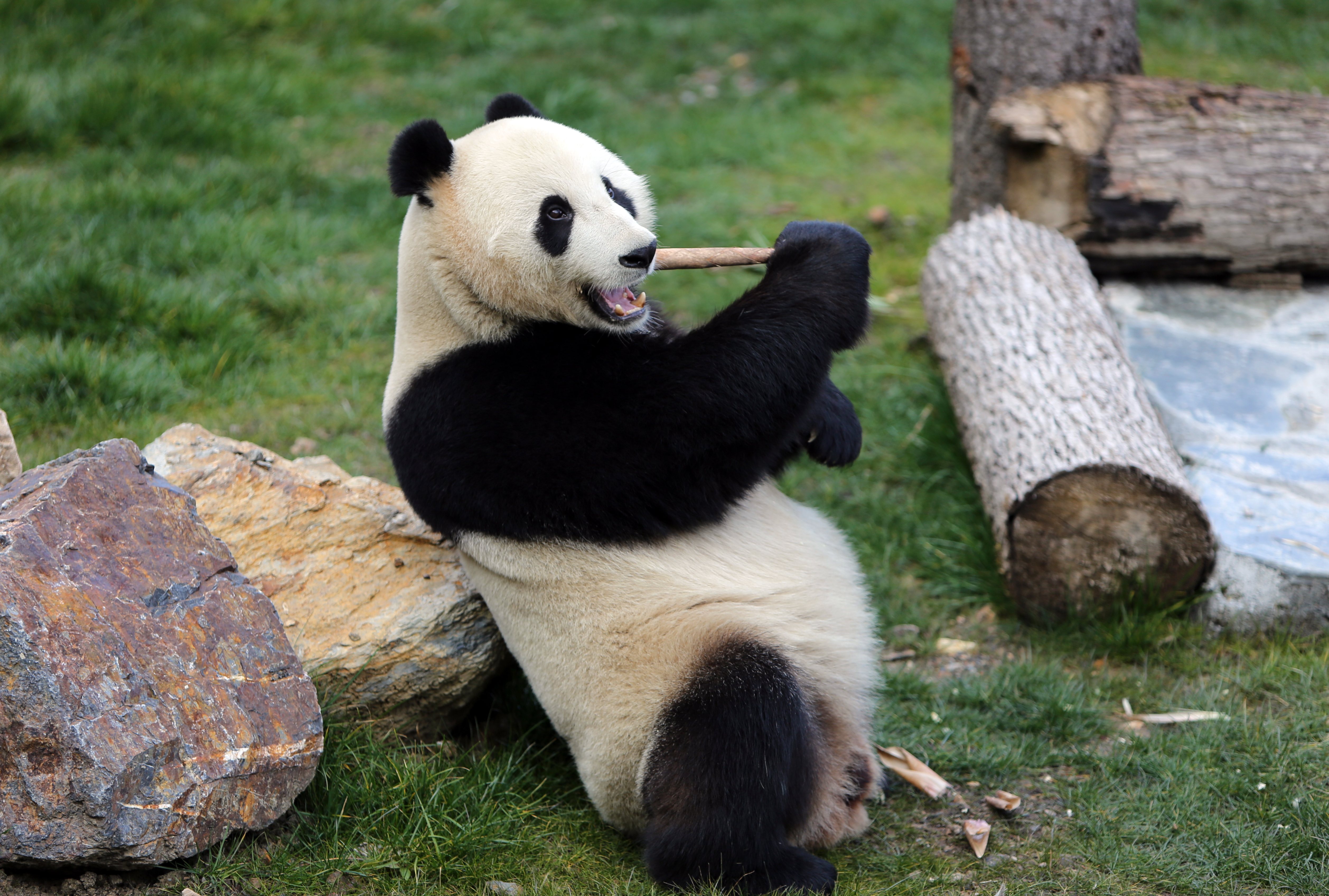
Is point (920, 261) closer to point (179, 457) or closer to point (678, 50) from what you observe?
point (678, 50)

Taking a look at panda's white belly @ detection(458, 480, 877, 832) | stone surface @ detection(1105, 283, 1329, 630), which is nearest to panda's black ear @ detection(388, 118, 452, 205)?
panda's white belly @ detection(458, 480, 877, 832)

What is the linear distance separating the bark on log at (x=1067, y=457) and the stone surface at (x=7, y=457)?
3.04 m

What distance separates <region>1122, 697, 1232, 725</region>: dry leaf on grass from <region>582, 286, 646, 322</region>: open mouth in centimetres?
207

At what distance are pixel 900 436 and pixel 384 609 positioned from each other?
261cm

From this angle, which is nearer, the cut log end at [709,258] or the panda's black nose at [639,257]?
the panda's black nose at [639,257]

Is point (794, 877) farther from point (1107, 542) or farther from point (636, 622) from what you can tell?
point (1107, 542)

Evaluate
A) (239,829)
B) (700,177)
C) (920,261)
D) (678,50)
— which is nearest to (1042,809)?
(239,829)

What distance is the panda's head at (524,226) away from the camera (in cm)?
276

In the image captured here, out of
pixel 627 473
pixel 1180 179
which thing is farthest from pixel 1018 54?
pixel 627 473

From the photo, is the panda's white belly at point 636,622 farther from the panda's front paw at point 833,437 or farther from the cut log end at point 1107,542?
the cut log end at point 1107,542

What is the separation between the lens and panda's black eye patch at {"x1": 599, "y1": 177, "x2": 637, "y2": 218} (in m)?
2.89

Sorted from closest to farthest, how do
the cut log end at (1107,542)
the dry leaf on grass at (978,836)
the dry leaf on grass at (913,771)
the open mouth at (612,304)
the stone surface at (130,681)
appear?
the stone surface at (130,681) → the open mouth at (612,304) → the dry leaf on grass at (978,836) → the dry leaf on grass at (913,771) → the cut log end at (1107,542)

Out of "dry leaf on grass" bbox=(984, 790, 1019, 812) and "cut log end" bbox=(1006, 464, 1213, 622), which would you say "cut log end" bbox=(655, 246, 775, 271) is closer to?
"cut log end" bbox=(1006, 464, 1213, 622)

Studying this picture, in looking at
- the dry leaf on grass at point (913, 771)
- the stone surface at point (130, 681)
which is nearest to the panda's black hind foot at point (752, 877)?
the dry leaf on grass at point (913, 771)
